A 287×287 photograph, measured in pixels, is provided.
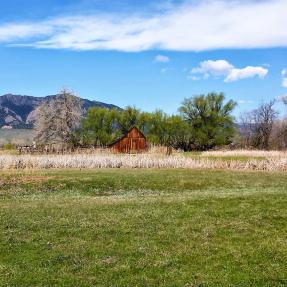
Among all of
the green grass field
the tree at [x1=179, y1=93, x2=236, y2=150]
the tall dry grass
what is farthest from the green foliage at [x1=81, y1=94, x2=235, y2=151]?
the green grass field

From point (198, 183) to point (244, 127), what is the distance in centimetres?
8042

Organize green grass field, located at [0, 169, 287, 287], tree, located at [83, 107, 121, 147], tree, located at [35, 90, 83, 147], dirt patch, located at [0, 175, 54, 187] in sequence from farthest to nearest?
1. tree, located at [35, 90, 83, 147]
2. tree, located at [83, 107, 121, 147]
3. dirt patch, located at [0, 175, 54, 187]
4. green grass field, located at [0, 169, 287, 287]

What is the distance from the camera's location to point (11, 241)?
1230 centimetres

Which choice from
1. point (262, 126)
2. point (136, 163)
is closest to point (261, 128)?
point (262, 126)

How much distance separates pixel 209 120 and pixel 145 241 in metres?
76.0

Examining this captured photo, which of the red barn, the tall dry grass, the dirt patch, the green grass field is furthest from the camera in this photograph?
the red barn

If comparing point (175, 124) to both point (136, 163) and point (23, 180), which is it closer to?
point (136, 163)

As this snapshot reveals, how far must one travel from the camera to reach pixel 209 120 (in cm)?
8725

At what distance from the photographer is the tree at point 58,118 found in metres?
83.5

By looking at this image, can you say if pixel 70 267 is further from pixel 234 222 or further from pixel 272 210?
pixel 272 210

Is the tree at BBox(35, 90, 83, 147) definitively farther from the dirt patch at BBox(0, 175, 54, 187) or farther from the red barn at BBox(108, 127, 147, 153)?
the dirt patch at BBox(0, 175, 54, 187)

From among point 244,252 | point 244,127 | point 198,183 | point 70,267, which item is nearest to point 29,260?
point 70,267

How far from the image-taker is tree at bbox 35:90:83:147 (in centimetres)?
8350

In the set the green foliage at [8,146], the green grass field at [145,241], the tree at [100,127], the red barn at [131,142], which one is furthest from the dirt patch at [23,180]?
the tree at [100,127]
